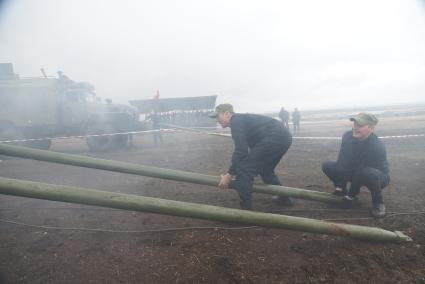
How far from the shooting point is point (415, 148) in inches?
368

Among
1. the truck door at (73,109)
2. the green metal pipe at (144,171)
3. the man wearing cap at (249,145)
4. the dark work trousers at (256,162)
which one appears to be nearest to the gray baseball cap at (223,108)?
the man wearing cap at (249,145)

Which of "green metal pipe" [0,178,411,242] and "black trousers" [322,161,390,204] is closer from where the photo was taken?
"green metal pipe" [0,178,411,242]

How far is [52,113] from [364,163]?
11215 millimetres

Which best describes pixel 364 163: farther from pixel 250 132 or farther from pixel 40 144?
pixel 40 144

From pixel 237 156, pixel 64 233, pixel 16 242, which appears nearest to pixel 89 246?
pixel 64 233

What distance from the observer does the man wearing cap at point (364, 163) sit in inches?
149

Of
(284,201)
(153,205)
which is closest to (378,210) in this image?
(284,201)

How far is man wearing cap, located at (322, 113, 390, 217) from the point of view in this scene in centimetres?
378

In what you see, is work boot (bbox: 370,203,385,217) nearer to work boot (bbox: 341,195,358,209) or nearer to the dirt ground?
the dirt ground

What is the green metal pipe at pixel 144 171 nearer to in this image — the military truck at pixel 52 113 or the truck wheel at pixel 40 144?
the military truck at pixel 52 113

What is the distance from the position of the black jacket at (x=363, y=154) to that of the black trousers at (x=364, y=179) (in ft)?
0.29

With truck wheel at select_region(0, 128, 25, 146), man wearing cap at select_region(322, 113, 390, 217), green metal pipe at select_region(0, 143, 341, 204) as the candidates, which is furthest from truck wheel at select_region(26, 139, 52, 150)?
man wearing cap at select_region(322, 113, 390, 217)

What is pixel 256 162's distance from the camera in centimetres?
398

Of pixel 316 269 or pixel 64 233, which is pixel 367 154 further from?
pixel 64 233
